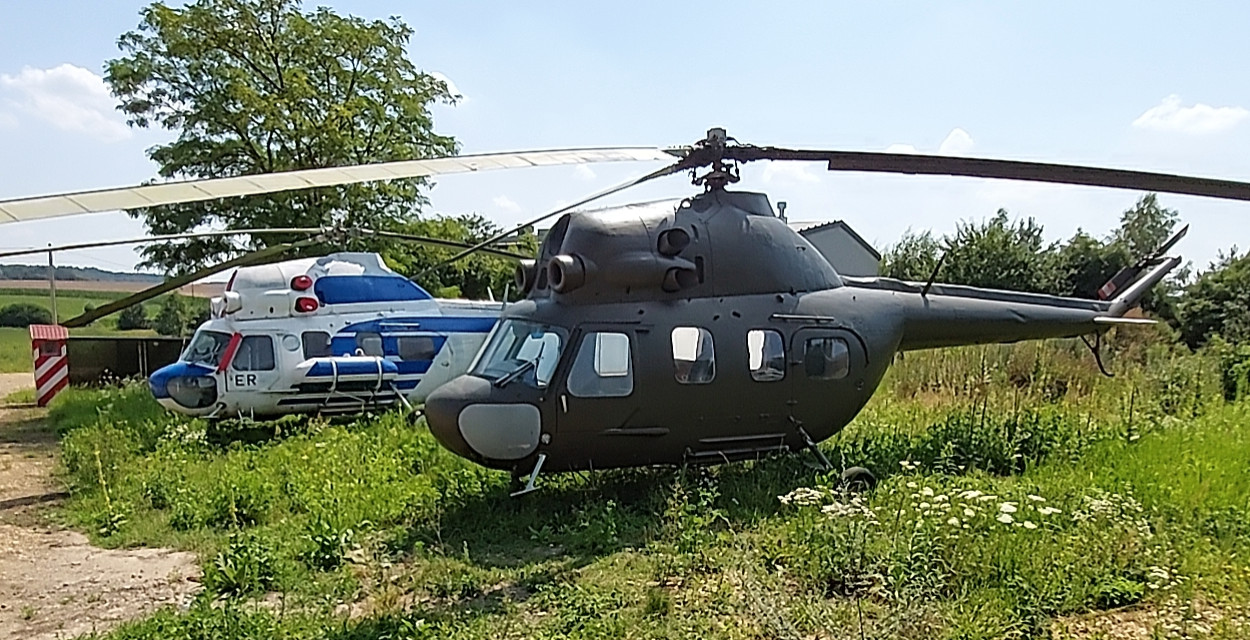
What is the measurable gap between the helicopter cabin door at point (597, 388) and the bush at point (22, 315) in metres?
46.3

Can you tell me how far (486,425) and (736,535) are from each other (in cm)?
212

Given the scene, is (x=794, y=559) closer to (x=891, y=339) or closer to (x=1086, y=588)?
(x=1086, y=588)

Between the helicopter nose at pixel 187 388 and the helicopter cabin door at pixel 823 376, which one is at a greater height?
the helicopter cabin door at pixel 823 376

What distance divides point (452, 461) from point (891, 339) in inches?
180

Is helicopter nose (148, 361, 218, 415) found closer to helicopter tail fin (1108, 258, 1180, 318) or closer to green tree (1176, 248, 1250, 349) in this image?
helicopter tail fin (1108, 258, 1180, 318)

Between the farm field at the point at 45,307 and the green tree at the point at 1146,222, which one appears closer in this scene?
the farm field at the point at 45,307

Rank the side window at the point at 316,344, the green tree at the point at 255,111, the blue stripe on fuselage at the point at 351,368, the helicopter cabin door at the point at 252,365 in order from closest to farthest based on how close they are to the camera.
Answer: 1. the helicopter cabin door at the point at 252,365
2. the blue stripe on fuselage at the point at 351,368
3. the side window at the point at 316,344
4. the green tree at the point at 255,111

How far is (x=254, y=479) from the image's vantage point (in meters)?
8.56

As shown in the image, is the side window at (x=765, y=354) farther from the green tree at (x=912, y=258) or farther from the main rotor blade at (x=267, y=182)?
the green tree at (x=912, y=258)

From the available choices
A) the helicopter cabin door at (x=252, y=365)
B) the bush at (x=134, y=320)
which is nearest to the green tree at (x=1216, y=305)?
the helicopter cabin door at (x=252, y=365)

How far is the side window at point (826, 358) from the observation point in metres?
7.62

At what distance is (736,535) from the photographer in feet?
20.8

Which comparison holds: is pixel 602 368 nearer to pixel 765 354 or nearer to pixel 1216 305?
pixel 765 354

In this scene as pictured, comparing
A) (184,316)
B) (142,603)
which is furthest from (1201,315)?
(184,316)
